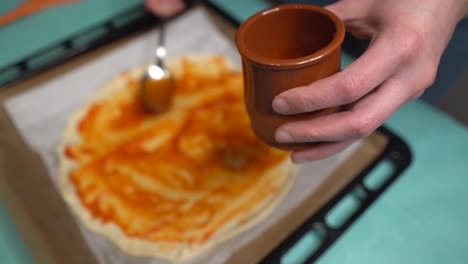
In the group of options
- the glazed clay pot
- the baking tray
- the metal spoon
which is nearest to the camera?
the glazed clay pot

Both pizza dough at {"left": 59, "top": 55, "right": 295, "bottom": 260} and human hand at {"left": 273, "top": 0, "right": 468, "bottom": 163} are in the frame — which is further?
pizza dough at {"left": 59, "top": 55, "right": 295, "bottom": 260}

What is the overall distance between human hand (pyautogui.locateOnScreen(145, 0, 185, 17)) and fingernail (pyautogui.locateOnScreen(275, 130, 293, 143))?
1.48ft

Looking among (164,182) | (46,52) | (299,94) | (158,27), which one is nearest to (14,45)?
(46,52)

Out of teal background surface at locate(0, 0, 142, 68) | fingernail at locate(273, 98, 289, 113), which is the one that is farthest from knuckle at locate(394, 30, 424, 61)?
teal background surface at locate(0, 0, 142, 68)

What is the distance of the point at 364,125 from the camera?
1.12 ft

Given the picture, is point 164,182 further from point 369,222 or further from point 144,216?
point 369,222

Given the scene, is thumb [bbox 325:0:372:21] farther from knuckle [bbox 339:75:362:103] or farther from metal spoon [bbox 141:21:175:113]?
metal spoon [bbox 141:21:175:113]

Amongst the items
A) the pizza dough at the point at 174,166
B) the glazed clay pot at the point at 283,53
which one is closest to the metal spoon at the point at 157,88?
the pizza dough at the point at 174,166

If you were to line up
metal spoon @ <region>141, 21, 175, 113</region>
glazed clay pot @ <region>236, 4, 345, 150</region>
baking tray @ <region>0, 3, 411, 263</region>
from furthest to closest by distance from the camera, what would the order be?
metal spoon @ <region>141, 21, 175, 113</region>
baking tray @ <region>0, 3, 411, 263</region>
glazed clay pot @ <region>236, 4, 345, 150</region>

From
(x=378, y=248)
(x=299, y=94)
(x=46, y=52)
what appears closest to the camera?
(x=299, y=94)

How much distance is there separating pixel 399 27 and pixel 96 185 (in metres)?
0.40

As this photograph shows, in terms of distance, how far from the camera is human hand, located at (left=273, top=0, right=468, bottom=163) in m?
0.32

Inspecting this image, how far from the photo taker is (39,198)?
1.69ft

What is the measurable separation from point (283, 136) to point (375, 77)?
0.28ft
